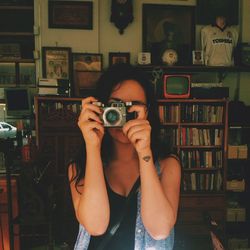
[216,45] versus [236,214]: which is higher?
[216,45]

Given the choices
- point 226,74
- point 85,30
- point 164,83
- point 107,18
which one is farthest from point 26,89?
point 226,74

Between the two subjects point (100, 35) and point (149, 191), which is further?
point (100, 35)

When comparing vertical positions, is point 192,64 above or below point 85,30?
below

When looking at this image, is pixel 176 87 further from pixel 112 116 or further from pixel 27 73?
pixel 112 116

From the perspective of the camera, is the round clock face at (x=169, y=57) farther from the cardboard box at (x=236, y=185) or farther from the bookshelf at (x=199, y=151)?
the cardboard box at (x=236, y=185)

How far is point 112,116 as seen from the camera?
104 cm

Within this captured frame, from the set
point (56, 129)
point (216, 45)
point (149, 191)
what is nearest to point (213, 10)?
point (216, 45)

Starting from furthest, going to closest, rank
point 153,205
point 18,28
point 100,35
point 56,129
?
point 18,28, point 100,35, point 56,129, point 153,205

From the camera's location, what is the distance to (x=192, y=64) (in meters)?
3.75

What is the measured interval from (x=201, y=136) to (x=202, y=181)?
1.59 feet

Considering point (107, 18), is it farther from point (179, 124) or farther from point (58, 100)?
point (179, 124)

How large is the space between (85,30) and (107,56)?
0.36 meters

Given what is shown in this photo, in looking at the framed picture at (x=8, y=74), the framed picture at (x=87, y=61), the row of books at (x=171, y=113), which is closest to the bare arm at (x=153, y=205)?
the row of books at (x=171, y=113)

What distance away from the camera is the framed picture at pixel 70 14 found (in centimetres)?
373
